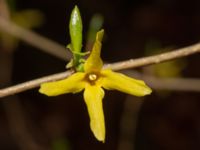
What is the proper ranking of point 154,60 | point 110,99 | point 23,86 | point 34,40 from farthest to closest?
point 110,99 < point 34,40 < point 154,60 < point 23,86

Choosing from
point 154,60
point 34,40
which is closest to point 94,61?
point 154,60

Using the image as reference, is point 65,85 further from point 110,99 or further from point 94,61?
point 110,99

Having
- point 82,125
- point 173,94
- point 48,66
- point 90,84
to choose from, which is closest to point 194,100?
point 173,94

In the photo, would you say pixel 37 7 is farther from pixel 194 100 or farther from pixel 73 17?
pixel 73 17

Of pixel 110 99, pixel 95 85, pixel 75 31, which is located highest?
pixel 110 99

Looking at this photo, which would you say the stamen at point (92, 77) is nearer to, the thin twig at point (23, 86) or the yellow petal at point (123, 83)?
the yellow petal at point (123, 83)

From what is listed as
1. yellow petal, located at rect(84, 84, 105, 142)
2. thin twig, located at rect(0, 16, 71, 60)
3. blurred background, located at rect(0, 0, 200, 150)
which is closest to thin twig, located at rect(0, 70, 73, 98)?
yellow petal, located at rect(84, 84, 105, 142)
